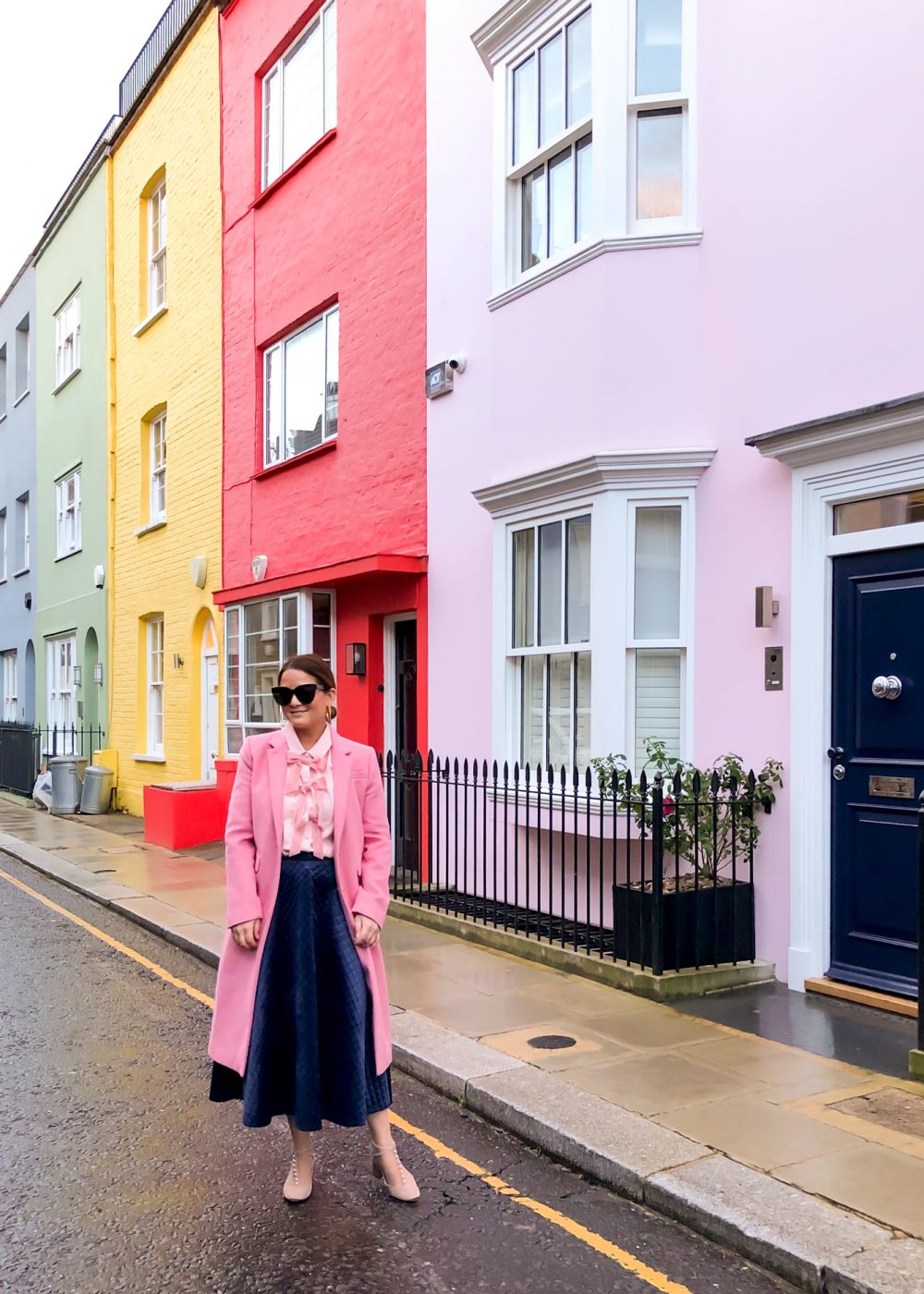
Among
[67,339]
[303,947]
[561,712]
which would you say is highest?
[67,339]

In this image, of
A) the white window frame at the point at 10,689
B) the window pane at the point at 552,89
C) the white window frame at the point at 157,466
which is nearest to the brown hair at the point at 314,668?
the window pane at the point at 552,89

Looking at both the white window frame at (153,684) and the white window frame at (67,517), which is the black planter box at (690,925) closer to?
the white window frame at (153,684)

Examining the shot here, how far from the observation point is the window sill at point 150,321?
1692 centimetres

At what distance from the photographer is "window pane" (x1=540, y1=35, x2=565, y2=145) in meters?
8.30

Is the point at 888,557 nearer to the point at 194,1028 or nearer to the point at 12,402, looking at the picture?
the point at 194,1028

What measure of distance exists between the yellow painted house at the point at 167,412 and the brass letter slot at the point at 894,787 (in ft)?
33.3

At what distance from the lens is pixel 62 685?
72.5 ft

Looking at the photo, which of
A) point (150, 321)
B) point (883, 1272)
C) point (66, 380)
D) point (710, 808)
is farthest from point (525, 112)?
point (66, 380)

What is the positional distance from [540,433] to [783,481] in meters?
2.12

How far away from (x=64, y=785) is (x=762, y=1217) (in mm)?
16115

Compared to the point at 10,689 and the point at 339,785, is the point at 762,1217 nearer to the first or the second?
the point at 339,785

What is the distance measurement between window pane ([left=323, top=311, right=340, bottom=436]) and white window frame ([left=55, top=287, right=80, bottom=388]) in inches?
390

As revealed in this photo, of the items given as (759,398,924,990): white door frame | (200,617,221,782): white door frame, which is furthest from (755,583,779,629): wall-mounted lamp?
(200,617,221,782): white door frame

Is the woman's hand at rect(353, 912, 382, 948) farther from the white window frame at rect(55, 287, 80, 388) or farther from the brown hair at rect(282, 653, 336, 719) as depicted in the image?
the white window frame at rect(55, 287, 80, 388)
